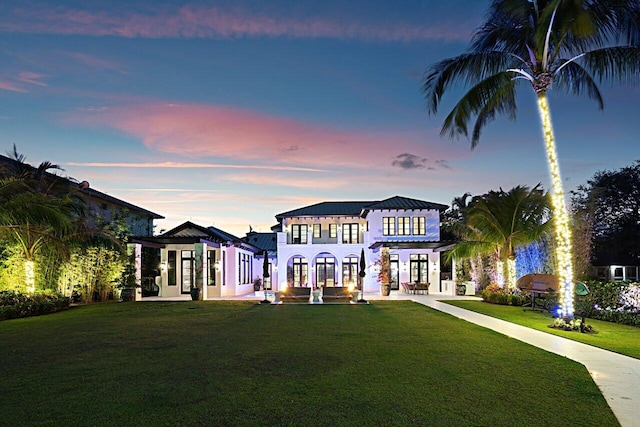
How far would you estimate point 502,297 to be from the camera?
67.4 ft

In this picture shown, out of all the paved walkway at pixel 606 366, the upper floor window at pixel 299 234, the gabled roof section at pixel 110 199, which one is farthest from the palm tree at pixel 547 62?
the upper floor window at pixel 299 234

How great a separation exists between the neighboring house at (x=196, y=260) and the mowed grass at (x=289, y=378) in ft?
37.8

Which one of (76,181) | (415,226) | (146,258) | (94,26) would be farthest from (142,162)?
(415,226)

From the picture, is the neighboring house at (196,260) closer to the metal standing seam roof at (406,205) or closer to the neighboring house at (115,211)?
the neighboring house at (115,211)

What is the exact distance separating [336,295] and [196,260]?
732 centimetres

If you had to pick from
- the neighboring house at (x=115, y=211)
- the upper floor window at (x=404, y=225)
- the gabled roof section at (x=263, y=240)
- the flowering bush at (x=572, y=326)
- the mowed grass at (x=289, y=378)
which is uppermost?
the neighboring house at (x=115, y=211)

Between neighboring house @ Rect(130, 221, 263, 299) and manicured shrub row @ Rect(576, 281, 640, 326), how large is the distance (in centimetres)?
1709

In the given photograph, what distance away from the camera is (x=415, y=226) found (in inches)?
1261

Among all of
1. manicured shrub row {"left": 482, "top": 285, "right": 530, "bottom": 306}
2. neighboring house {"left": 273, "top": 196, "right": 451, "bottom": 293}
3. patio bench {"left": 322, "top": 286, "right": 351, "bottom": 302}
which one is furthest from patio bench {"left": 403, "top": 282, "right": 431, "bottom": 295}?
patio bench {"left": 322, "top": 286, "right": 351, "bottom": 302}

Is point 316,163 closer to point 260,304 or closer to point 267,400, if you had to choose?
point 260,304

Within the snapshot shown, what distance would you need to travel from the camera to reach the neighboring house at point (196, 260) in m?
24.3

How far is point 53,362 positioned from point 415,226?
26.2 metres

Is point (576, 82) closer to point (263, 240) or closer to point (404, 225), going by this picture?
point (404, 225)

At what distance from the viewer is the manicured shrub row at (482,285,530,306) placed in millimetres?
19731
